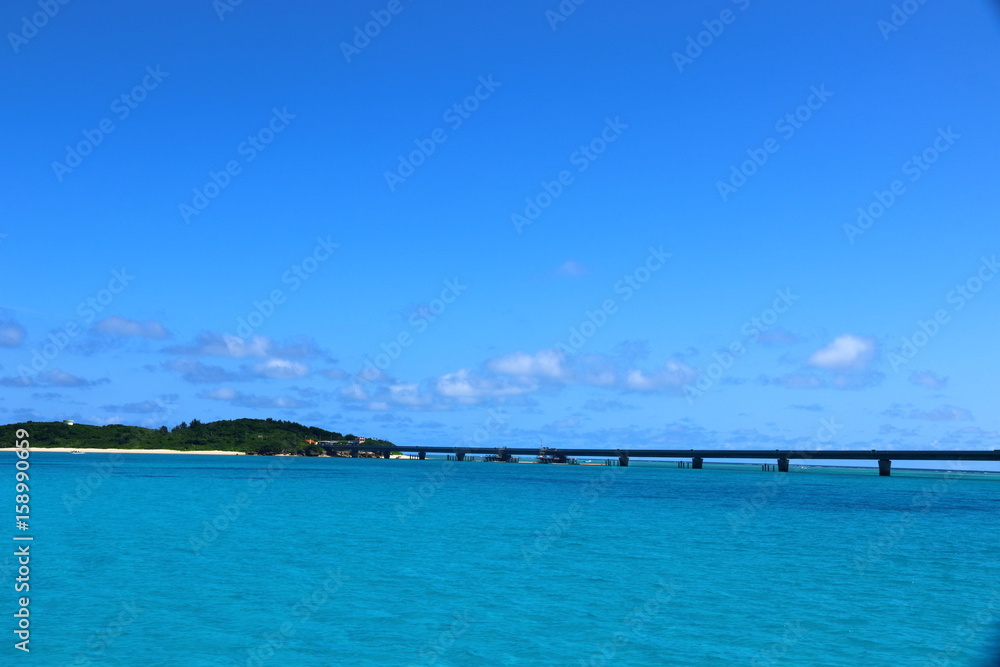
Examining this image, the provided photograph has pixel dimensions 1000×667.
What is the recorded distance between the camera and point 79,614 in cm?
2397

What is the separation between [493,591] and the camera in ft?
96.0

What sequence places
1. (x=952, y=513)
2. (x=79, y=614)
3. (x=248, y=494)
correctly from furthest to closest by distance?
(x=248, y=494) → (x=952, y=513) → (x=79, y=614)

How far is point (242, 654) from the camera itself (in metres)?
20.6

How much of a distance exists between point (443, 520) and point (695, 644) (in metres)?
34.2

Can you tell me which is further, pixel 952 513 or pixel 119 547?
pixel 952 513

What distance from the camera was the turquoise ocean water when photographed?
2162 centimetres

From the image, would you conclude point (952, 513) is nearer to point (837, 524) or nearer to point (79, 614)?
point (837, 524)

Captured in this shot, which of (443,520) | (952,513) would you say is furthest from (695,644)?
(952,513)

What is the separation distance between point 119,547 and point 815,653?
106 ft

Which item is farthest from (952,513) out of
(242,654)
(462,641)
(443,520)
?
(242,654)

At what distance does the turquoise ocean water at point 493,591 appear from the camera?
21625 mm

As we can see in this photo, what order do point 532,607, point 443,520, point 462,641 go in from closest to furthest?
point 462,641, point 532,607, point 443,520

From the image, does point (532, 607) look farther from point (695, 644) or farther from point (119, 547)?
point (119, 547)

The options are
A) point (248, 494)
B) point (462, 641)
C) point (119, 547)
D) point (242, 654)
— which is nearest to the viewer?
point (242, 654)
